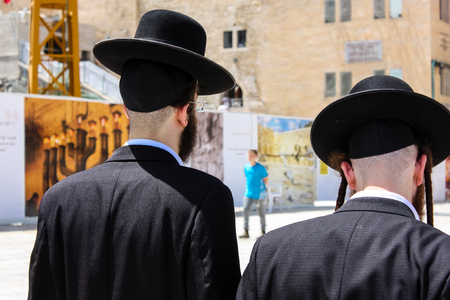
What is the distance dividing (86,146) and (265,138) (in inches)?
274

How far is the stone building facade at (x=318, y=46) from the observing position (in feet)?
120

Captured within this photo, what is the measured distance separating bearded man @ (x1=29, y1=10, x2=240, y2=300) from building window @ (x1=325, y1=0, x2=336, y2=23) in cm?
3826

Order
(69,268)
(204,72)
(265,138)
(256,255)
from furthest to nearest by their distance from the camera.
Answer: (265,138)
(204,72)
(69,268)
(256,255)

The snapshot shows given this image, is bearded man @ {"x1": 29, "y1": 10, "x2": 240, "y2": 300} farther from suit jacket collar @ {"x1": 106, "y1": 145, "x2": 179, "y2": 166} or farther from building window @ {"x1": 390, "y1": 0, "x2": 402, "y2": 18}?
building window @ {"x1": 390, "y1": 0, "x2": 402, "y2": 18}

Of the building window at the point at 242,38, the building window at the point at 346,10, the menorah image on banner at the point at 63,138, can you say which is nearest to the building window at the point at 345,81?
the building window at the point at 346,10

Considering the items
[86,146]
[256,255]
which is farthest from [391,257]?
[86,146]

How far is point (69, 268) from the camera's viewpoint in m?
2.09

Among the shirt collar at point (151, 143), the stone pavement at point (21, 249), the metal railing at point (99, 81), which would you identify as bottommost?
the stone pavement at point (21, 249)

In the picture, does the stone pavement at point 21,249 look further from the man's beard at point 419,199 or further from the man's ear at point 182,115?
the man's beard at point 419,199

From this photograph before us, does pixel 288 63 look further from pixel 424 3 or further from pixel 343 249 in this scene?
pixel 343 249

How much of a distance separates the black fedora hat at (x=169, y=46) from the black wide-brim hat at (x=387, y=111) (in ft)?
1.65

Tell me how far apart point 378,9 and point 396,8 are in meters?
1.14

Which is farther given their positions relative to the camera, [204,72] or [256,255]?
[204,72]

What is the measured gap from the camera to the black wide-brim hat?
1.93 meters
